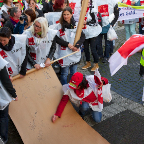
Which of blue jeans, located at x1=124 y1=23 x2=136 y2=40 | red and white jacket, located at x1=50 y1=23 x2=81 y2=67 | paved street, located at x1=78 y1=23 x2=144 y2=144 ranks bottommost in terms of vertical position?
paved street, located at x1=78 y1=23 x2=144 y2=144

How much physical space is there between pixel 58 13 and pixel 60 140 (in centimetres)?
300

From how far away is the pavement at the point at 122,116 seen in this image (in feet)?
11.3

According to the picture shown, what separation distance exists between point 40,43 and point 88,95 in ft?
3.95

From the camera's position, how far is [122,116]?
3920 millimetres

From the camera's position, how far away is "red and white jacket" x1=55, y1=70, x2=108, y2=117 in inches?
137

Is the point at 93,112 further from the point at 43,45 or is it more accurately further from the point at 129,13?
the point at 129,13

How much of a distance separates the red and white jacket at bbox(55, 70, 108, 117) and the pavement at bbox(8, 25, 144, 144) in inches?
15.3

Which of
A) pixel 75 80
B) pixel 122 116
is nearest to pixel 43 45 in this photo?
pixel 75 80

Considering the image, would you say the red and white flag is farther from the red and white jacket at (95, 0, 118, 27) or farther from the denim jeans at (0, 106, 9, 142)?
the red and white jacket at (95, 0, 118, 27)

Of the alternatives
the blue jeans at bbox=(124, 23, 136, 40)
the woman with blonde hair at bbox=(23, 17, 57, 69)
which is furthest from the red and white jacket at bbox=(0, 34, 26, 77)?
the blue jeans at bbox=(124, 23, 136, 40)

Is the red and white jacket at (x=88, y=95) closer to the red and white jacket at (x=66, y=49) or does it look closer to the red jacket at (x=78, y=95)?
the red jacket at (x=78, y=95)

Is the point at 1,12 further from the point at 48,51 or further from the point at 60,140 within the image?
the point at 60,140

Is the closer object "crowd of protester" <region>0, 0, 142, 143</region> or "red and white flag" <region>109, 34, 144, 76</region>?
"red and white flag" <region>109, 34, 144, 76</region>

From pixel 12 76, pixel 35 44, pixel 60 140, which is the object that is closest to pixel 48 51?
pixel 35 44
